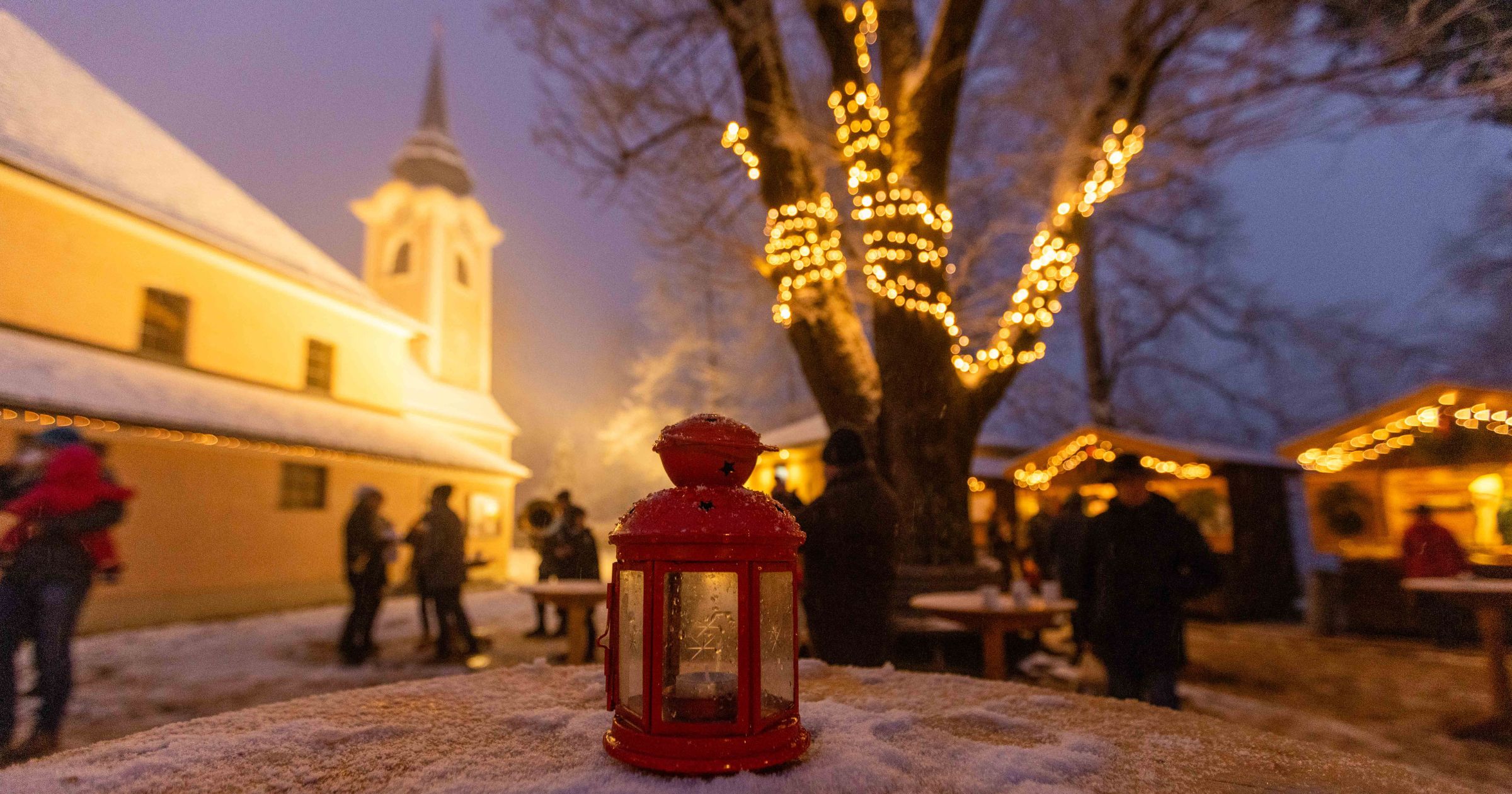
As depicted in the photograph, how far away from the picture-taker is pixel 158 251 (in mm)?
13367

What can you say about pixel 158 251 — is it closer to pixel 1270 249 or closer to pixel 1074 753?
pixel 1074 753

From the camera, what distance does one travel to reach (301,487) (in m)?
15.3

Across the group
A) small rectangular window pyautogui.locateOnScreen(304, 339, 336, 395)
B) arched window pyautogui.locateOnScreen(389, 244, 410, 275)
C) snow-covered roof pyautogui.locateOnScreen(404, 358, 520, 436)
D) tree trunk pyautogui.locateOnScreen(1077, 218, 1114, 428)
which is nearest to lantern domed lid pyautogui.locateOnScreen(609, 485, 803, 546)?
small rectangular window pyautogui.locateOnScreen(304, 339, 336, 395)

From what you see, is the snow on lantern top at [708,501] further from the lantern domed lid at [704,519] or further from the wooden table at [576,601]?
the wooden table at [576,601]

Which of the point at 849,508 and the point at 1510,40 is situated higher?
the point at 1510,40

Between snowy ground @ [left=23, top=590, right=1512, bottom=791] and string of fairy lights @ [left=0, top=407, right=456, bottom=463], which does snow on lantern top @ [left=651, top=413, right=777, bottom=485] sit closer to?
snowy ground @ [left=23, top=590, right=1512, bottom=791]

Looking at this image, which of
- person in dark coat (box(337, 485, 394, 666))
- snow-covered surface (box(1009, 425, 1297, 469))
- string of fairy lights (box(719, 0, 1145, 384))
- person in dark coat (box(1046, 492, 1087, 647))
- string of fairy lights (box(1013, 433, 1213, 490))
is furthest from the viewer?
string of fairy lights (box(1013, 433, 1213, 490))

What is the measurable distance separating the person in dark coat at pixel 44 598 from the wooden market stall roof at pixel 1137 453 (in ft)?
49.8

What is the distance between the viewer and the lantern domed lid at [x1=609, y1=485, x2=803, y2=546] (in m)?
2.01

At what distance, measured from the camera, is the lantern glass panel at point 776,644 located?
7.18 ft

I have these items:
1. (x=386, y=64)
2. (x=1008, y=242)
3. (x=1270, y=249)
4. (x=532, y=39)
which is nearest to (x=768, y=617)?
(x=532, y=39)

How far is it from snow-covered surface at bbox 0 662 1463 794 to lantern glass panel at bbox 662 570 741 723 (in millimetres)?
229

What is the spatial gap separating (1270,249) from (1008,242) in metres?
103

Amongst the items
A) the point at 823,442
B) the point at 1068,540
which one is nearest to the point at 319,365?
the point at 823,442
